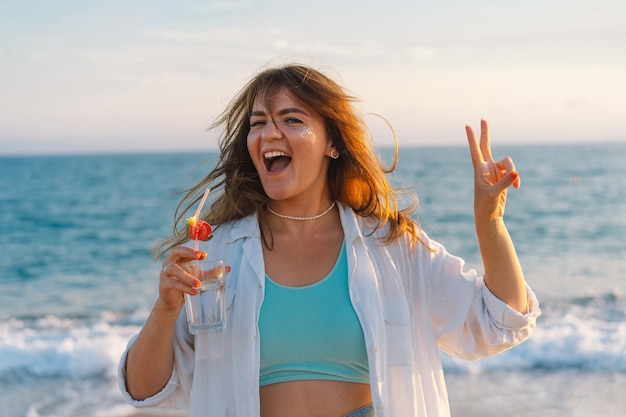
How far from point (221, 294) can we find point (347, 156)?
88cm

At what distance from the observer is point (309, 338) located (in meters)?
2.85

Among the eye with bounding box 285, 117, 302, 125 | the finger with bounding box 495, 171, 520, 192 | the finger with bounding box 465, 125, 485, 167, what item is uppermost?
the eye with bounding box 285, 117, 302, 125

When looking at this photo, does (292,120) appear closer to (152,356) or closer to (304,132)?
(304,132)

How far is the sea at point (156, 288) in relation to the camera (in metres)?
7.07

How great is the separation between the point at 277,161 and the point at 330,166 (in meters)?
0.29

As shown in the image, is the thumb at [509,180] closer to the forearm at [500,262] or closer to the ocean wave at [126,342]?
the forearm at [500,262]

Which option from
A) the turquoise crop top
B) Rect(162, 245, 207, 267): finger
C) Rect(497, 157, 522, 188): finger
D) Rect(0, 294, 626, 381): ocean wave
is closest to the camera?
Rect(162, 245, 207, 267): finger

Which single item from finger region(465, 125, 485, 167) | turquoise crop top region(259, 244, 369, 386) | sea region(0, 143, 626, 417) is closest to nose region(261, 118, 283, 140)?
sea region(0, 143, 626, 417)

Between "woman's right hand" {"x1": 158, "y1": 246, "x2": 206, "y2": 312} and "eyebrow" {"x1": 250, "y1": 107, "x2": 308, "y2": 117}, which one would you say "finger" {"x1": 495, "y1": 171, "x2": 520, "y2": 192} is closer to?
"eyebrow" {"x1": 250, "y1": 107, "x2": 308, "y2": 117}

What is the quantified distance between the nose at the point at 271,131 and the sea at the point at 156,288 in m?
0.41

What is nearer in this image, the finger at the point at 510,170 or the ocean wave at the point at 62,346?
the finger at the point at 510,170

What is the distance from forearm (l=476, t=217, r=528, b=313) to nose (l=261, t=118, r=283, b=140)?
780 mm

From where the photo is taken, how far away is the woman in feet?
9.38

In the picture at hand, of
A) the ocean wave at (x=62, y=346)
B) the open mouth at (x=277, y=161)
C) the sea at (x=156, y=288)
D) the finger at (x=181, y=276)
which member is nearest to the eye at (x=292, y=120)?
the open mouth at (x=277, y=161)
